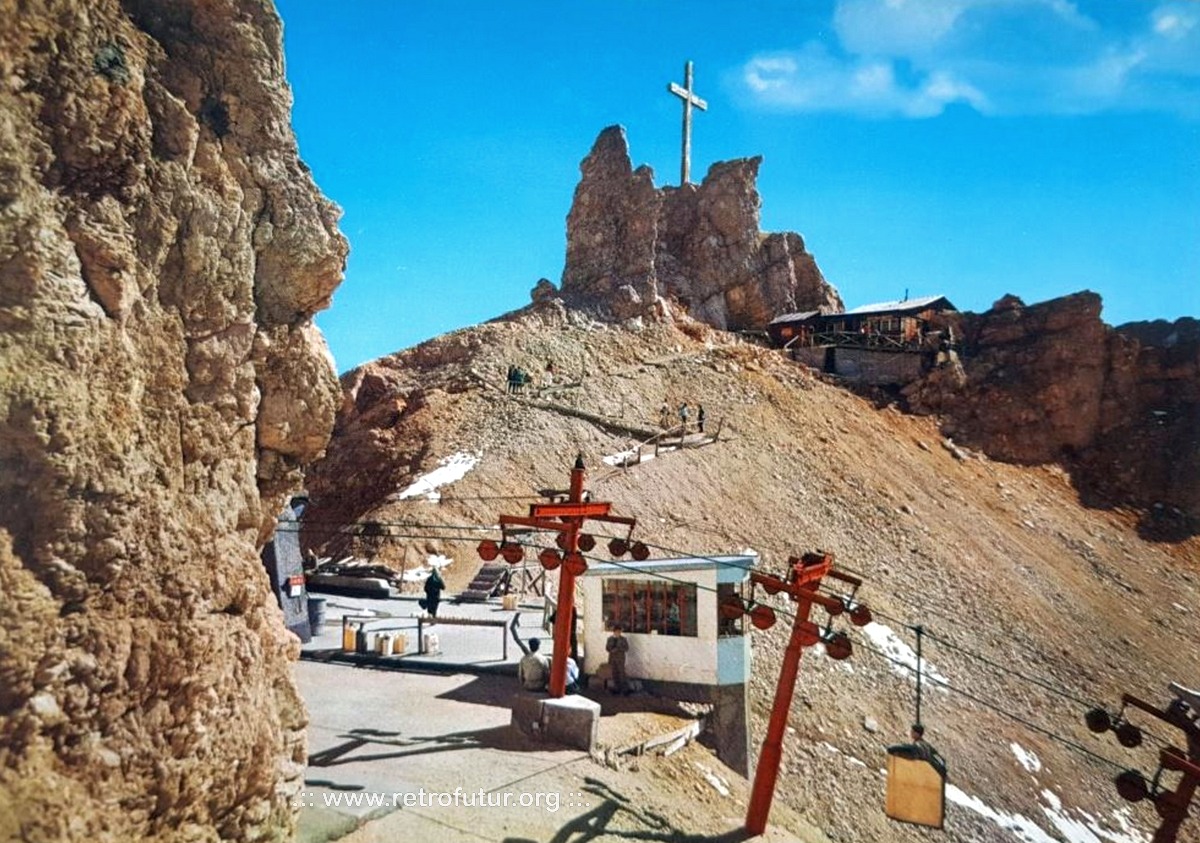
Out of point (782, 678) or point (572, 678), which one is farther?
point (572, 678)

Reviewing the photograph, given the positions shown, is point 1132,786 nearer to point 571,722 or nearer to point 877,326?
point 571,722

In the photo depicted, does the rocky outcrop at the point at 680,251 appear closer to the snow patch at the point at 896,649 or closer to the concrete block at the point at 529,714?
the snow patch at the point at 896,649

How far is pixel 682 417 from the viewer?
→ 41625 millimetres

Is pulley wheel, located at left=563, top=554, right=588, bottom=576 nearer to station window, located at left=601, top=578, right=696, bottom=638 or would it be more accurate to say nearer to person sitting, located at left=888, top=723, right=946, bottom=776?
station window, located at left=601, top=578, right=696, bottom=638

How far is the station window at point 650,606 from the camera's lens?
16.5 m

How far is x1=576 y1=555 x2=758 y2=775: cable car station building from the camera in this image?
16234 mm

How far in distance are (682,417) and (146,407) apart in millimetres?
36963

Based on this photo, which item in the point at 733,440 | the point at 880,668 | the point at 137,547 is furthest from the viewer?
the point at 733,440

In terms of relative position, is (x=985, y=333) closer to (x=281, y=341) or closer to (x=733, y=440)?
(x=733, y=440)

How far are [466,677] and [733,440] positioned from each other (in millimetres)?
25601

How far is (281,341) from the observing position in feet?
22.7

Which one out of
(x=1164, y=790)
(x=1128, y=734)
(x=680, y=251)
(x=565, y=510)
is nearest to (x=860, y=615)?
(x=1128, y=734)

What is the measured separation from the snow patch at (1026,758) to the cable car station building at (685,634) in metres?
9.98

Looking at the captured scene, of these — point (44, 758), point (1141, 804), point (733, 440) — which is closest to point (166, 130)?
point (44, 758)
